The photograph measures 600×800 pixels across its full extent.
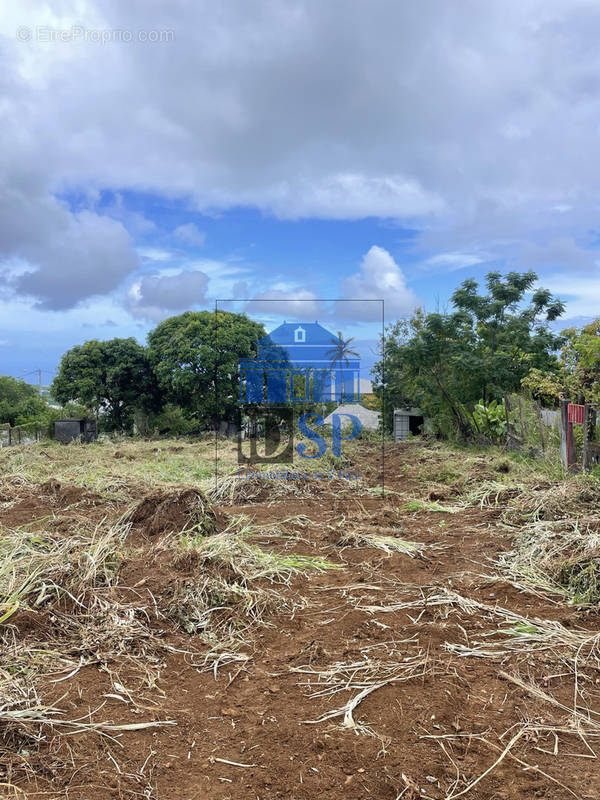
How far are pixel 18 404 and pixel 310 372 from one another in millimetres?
12472

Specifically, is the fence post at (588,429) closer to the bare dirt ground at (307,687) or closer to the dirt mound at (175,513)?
the bare dirt ground at (307,687)

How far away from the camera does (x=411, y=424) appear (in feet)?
62.4

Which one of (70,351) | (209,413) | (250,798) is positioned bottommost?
(250,798)

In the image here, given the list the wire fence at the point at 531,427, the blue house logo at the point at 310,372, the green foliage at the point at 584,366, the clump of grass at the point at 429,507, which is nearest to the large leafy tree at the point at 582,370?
the green foliage at the point at 584,366

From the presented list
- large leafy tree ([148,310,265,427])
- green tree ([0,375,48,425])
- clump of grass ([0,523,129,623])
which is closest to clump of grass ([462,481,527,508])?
clump of grass ([0,523,129,623])

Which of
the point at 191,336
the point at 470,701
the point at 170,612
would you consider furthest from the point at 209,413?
the point at 470,701

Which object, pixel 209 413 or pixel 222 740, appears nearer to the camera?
pixel 222 740

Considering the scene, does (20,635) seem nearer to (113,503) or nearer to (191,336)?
(113,503)

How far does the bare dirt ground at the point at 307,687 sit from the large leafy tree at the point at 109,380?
1452 centimetres

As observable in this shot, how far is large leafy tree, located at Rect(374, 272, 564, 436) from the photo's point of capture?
12.9m

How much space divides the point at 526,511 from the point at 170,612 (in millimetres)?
3868

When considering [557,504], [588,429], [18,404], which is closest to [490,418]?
[588,429]

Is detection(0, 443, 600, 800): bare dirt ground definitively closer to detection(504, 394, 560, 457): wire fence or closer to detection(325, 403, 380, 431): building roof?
detection(504, 394, 560, 457): wire fence

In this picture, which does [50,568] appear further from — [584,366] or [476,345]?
[476,345]
